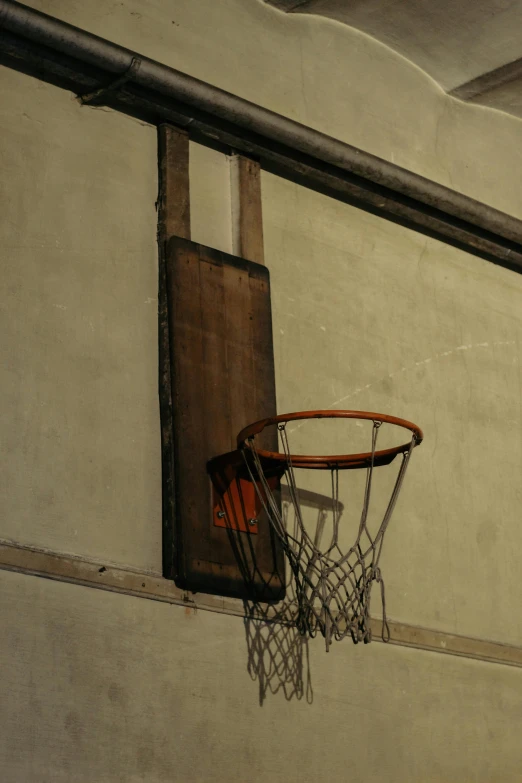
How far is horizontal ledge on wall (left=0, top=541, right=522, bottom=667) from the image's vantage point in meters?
4.73

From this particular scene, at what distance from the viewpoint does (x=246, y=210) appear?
613 centimetres

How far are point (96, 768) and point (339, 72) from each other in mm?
4285

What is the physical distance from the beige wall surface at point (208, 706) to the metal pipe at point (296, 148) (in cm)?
254

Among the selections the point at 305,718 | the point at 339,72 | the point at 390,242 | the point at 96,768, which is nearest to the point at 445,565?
the point at 305,718

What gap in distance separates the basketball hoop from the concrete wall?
0.75ft

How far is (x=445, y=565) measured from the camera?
621 cm

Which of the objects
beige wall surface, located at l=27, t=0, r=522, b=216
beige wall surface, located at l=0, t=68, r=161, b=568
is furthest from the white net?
beige wall surface, located at l=27, t=0, r=522, b=216

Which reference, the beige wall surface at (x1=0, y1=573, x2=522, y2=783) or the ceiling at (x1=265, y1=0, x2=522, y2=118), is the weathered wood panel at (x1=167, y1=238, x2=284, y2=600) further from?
the ceiling at (x1=265, y1=0, x2=522, y2=118)

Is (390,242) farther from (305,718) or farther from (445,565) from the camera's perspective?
(305,718)

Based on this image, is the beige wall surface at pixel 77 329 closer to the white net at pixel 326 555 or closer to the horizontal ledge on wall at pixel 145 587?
the horizontal ledge on wall at pixel 145 587

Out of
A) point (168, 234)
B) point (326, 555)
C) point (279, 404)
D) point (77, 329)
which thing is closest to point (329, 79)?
point (168, 234)

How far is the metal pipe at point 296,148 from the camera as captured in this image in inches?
215

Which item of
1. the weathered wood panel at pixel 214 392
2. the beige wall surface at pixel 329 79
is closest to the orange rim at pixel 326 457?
the weathered wood panel at pixel 214 392

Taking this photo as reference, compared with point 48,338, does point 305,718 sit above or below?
below
